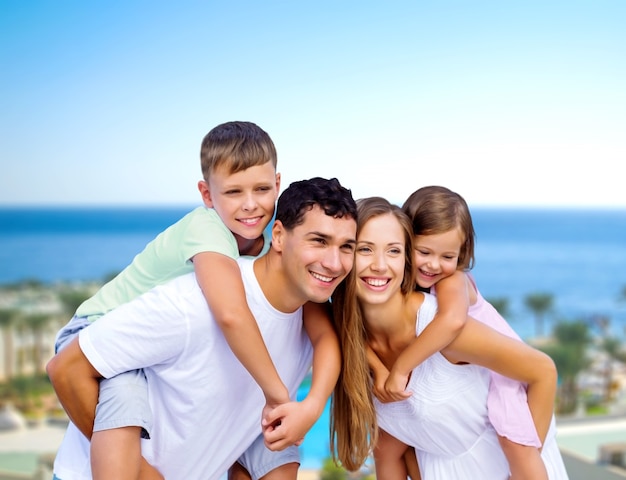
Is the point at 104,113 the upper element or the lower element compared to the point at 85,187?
upper

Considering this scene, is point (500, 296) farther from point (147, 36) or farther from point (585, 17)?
point (147, 36)

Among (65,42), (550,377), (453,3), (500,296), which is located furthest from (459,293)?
(65,42)

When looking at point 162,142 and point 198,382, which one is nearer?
point 198,382

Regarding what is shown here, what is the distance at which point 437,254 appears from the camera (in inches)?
117

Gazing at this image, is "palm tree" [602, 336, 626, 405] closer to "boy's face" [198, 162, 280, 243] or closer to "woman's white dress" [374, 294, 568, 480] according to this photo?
"woman's white dress" [374, 294, 568, 480]

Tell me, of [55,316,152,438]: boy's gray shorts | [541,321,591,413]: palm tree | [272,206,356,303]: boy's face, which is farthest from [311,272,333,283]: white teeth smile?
[541,321,591,413]: palm tree

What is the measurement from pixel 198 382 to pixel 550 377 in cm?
140

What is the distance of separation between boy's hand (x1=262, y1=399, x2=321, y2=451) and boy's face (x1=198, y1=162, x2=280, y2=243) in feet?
2.26

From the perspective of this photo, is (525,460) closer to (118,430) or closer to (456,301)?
(456,301)

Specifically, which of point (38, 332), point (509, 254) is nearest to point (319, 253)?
point (38, 332)

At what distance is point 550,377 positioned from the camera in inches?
115

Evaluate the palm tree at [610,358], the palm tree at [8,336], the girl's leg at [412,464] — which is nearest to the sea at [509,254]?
the palm tree at [610,358]

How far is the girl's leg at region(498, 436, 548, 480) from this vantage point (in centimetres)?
291

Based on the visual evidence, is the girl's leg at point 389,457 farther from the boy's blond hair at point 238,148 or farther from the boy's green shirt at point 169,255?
the boy's blond hair at point 238,148
